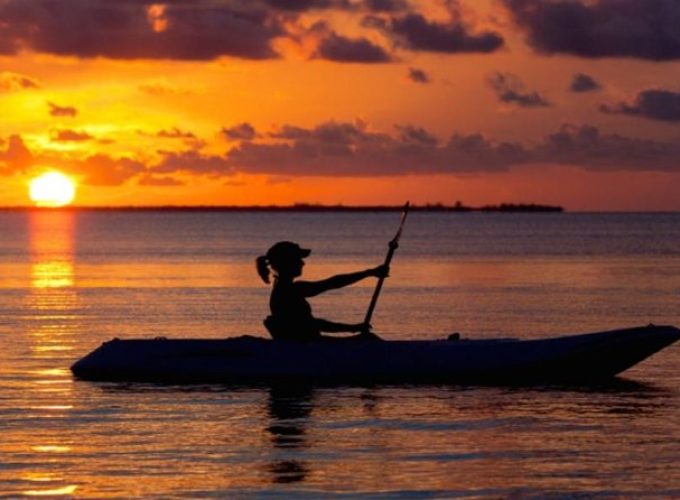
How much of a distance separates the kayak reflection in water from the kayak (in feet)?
0.68

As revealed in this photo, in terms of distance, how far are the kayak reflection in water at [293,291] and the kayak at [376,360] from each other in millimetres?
206

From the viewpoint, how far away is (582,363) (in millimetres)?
21250

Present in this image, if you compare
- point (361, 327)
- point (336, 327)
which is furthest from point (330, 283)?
point (361, 327)

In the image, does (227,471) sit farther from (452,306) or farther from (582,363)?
(452,306)

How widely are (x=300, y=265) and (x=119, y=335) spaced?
1079 centimetres

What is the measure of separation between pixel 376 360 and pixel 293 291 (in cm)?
145

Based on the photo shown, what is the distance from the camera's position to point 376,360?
814 inches

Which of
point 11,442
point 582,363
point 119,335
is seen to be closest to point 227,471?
point 11,442

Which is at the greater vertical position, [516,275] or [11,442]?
[516,275]

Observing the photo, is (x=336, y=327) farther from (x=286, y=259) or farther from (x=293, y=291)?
(x=286, y=259)

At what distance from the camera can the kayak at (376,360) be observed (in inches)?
813

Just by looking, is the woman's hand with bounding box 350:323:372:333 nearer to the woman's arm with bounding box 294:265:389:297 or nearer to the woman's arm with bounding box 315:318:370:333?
the woman's arm with bounding box 315:318:370:333

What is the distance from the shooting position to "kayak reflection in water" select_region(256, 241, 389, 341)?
20.2 metres

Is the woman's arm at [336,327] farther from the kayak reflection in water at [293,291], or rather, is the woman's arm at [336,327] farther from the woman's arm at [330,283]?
the woman's arm at [330,283]
